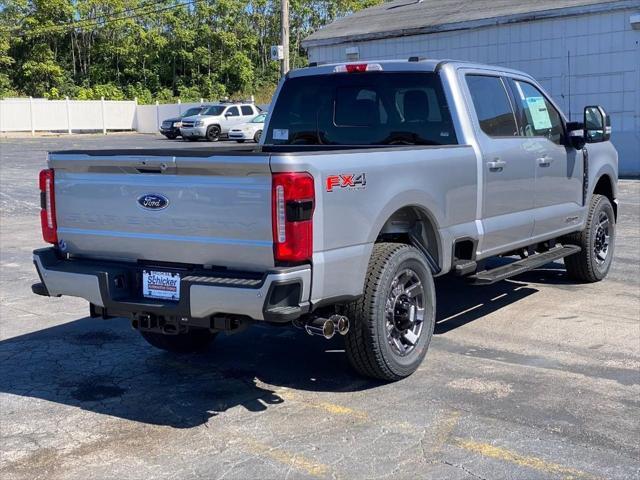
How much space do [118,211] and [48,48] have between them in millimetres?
58395

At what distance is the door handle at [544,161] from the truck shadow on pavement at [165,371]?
57.1 inches

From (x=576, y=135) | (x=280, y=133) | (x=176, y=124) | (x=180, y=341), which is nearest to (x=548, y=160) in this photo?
(x=576, y=135)

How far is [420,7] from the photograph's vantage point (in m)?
27.2

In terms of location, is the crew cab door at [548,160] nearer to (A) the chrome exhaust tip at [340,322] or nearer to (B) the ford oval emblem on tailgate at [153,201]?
(A) the chrome exhaust tip at [340,322]

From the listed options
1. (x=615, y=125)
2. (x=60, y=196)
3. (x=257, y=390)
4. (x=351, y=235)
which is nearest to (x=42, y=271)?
(x=60, y=196)

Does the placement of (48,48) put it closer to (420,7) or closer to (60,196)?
(420,7)

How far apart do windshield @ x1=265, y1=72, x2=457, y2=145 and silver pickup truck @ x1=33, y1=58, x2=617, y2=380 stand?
1 centimetres

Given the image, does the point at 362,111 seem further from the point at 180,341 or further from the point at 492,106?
the point at 180,341

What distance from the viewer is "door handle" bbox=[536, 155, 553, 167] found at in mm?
7236

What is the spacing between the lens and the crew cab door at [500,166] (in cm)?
646

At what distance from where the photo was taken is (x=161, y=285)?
5.02 m

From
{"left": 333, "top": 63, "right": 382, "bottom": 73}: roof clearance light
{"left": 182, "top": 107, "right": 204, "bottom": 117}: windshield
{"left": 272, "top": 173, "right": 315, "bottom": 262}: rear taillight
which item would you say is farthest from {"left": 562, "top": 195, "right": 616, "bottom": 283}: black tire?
{"left": 182, "top": 107, "right": 204, "bottom": 117}: windshield

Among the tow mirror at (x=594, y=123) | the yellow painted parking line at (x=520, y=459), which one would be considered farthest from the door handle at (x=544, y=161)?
the yellow painted parking line at (x=520, y=459)

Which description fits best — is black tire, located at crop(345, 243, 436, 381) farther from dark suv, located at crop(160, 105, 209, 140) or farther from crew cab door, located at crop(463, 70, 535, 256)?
dark suv, located at crop(160, 105, 209, 140)
